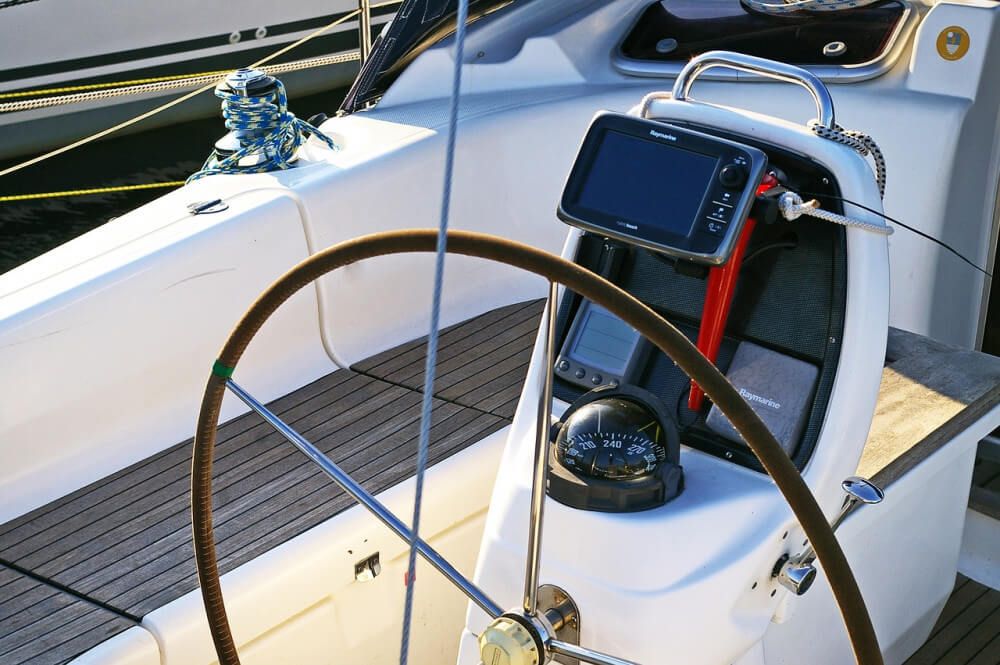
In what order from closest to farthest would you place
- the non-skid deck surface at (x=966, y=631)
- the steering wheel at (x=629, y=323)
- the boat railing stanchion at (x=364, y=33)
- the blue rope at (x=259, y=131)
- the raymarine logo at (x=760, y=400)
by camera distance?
the steering wheel at (x=629, y=323) < the raymarine logo at (x=760, y=400) < the non-skid deck surface at (x=966, y=631) < the blue rope at (x=259, y=131) < the boat railing stanchion at (x=364, y=33)

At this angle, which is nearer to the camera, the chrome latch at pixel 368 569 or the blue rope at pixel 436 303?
the blue rope at pixel 436 303

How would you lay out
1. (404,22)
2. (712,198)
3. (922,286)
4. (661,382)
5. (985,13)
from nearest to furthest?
(712,198)
(661,382)
(985,13)
(922,286)
(404,22)

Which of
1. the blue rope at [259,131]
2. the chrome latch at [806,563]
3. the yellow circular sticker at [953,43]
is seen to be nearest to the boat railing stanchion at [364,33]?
the blue rope at [259,131]

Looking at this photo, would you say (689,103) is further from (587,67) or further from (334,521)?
(587,67)

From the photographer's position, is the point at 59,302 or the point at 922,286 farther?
the point at 922,286

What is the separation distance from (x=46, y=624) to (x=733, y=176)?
112 centimetres

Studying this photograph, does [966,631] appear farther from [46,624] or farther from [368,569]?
[46,624]

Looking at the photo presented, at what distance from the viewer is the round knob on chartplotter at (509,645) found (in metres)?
1.13

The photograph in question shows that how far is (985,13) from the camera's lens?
7.21 feet

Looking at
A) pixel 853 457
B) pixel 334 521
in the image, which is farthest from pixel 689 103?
pixel 334 521

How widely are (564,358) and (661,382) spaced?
0.15 m

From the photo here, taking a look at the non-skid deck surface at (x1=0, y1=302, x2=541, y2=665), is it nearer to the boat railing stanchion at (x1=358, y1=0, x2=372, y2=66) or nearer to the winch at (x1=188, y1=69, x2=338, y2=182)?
the winch at (x1=188, y1=69, x2=338, y2=182)

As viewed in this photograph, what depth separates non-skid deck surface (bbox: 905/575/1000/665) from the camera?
206 cm

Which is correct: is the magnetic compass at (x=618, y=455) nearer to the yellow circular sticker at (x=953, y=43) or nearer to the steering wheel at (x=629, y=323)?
the steering wheel at (x=629, y=323)
